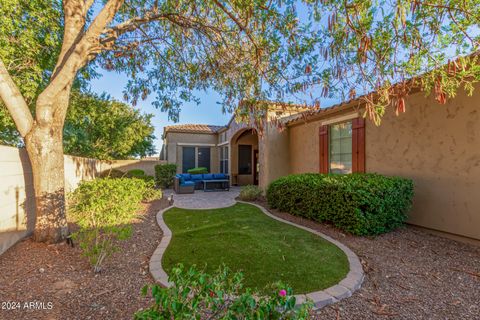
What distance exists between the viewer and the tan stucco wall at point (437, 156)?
4516 millimetres

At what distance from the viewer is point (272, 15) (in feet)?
13.0

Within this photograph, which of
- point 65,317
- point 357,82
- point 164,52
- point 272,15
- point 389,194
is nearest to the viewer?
point 65,317

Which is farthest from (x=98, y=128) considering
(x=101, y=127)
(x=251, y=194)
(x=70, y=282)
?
(x=70, y=282)

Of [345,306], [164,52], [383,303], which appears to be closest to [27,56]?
[164,52]

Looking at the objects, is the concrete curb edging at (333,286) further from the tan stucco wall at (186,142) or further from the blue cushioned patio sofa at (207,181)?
the tan stucco wall at (186,142)

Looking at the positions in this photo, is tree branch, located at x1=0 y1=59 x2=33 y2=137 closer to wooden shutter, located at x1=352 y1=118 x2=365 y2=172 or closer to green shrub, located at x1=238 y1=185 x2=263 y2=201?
green shrub, located at x1=238 y1=185 x2=263 y2=201

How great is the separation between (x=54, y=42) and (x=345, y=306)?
7.59 metres

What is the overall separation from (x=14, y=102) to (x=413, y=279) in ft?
22.5

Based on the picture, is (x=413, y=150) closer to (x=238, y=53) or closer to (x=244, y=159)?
(x=238, y=53)

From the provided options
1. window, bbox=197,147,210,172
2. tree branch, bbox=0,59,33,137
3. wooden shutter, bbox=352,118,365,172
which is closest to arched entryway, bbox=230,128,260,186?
window, bbox=197,147,210,172

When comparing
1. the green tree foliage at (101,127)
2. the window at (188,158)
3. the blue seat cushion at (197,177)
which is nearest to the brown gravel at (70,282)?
the green tree foliage at (101,127)

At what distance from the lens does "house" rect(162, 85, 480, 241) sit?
4.57 m

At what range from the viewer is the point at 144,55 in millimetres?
6137

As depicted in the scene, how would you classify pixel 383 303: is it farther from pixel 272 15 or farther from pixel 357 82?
pixel 272 15
